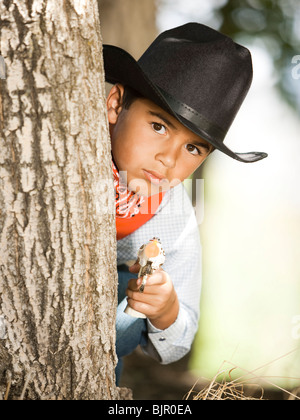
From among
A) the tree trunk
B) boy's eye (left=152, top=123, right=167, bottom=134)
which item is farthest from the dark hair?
the tree trunk

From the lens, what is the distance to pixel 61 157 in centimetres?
88

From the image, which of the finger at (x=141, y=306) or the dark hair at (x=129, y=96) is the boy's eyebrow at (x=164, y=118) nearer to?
the dark hair at (x=129, y=96)

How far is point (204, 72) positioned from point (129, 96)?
Result: 0.26m

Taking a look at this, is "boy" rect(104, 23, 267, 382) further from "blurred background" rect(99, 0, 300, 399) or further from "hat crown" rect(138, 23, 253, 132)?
"blurred background" rect(99, 0, 300, 399)

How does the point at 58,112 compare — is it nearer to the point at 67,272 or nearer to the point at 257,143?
the point at 67,272

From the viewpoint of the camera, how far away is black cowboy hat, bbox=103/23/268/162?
50.3 inches

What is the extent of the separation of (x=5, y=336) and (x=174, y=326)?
72cm

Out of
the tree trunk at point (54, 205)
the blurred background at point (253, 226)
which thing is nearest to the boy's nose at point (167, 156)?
the tree trunk at point (54, 205)

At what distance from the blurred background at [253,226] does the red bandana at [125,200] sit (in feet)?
7.25

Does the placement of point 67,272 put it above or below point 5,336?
above

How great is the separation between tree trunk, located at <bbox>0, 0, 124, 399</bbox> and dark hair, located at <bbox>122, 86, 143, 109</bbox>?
386mm

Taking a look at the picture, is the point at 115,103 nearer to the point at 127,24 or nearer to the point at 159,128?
the point at 159,128

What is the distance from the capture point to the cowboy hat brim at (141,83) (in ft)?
3.88

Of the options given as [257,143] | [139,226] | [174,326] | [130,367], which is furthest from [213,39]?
[130,367]
